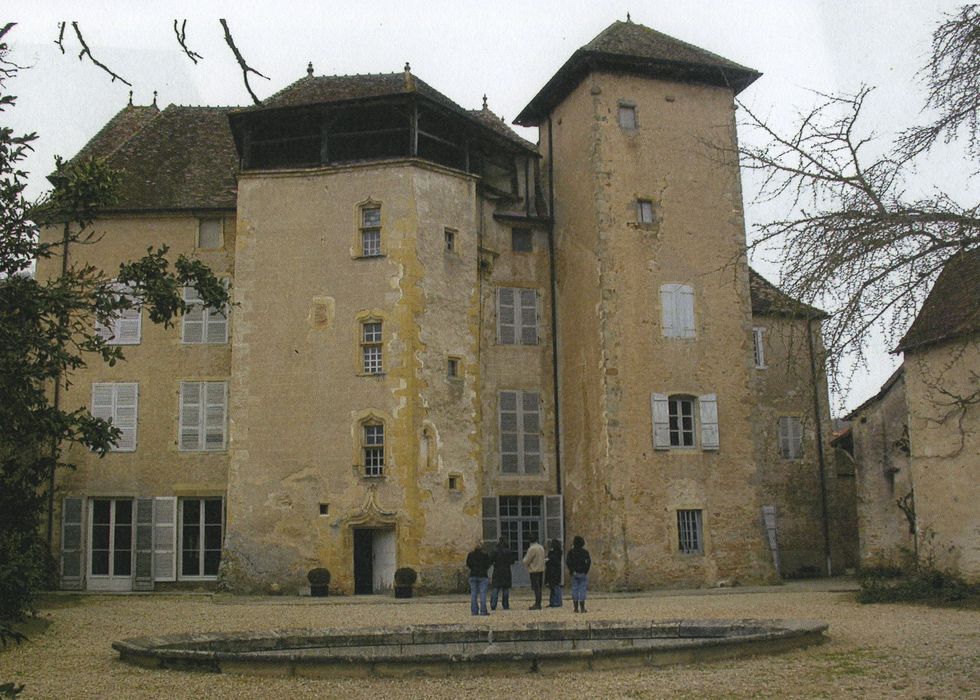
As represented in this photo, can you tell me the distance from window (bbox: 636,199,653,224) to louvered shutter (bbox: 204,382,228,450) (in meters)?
9.94

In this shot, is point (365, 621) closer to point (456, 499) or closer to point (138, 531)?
point (456, 499)

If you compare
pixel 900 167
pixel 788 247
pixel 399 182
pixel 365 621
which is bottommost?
pixel 365 621

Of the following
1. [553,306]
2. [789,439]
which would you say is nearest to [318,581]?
[553,306]

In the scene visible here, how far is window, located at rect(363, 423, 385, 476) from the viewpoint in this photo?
71.8ft

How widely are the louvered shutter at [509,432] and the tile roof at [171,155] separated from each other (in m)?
7.67

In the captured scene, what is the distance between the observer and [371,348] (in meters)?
22.5

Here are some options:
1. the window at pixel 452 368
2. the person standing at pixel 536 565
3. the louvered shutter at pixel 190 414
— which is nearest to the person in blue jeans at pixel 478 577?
the person standing at pixel 536 565

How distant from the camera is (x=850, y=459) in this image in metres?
28.5

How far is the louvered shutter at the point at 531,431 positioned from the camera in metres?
24.3

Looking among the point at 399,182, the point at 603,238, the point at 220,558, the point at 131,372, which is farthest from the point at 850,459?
the point at 131,372

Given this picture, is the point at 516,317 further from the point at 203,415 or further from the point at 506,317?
the point at 203,415

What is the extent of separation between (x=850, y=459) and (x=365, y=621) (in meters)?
17.0

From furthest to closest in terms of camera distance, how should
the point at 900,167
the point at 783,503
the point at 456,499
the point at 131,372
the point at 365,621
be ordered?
1. the point at 783,503
2. the point at 131,372
3. the point at 456,499
4. the point at 365,621
5. the point at 900,167

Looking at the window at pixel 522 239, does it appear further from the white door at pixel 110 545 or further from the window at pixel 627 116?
the white door at pixel 110 545
